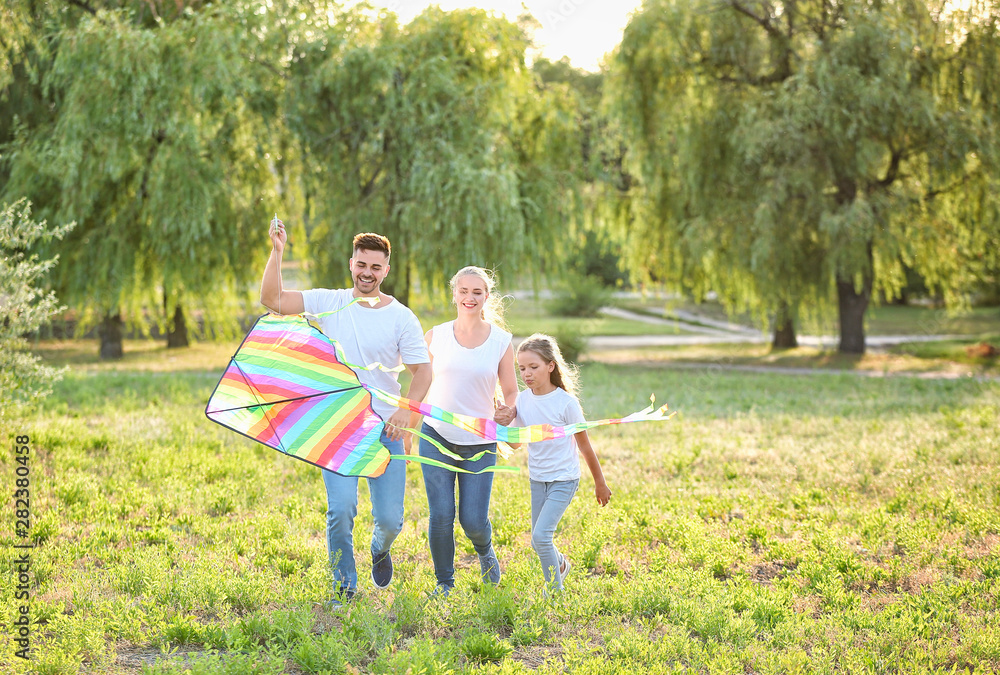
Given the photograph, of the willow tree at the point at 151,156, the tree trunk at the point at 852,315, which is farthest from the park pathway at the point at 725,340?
the willow tree at the point at 151,156

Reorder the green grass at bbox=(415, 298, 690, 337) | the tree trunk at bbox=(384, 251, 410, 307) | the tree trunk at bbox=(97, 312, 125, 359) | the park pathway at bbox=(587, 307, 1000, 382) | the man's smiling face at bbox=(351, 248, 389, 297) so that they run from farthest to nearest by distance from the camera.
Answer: the green grass at bbox=(415, 298, 690, 337)
the tree trunk at bbox=(97, 312, 125, 359)
the park pathway at bbox=(587, 307, 1000, 382)
the tree trunk at bbox=(384, 251, 410, 307)
the man's smiling face at bbox=(351, 248, 389, 297)

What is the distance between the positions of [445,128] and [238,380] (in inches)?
512

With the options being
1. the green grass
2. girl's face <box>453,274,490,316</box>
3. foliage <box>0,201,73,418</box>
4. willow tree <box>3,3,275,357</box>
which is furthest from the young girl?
the green grass

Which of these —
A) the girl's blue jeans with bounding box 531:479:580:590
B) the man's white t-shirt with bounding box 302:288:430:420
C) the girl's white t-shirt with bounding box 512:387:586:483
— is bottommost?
→ the girl's blue jeans with bounding box 531:479:580:590

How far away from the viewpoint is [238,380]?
4707 millimetres

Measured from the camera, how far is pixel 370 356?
4668 millimetres

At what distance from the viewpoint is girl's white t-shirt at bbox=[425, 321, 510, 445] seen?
4.68 metres

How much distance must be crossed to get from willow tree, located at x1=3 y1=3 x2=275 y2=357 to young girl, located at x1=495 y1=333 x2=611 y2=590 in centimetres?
1246

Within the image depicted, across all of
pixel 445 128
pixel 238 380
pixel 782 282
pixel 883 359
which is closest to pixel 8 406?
pixel 238 380

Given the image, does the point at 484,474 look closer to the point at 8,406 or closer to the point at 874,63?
the point at 8,406

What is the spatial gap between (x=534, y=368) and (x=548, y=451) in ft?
1.52

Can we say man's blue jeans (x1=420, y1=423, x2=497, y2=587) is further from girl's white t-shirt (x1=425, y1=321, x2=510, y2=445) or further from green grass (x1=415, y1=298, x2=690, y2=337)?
green grass (x1=415, y1=298, x2=690, y2=337)

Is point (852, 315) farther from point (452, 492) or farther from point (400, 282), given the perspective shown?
point (452, 492)

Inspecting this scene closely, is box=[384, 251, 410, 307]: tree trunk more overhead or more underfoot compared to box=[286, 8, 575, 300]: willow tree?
more underfoot
